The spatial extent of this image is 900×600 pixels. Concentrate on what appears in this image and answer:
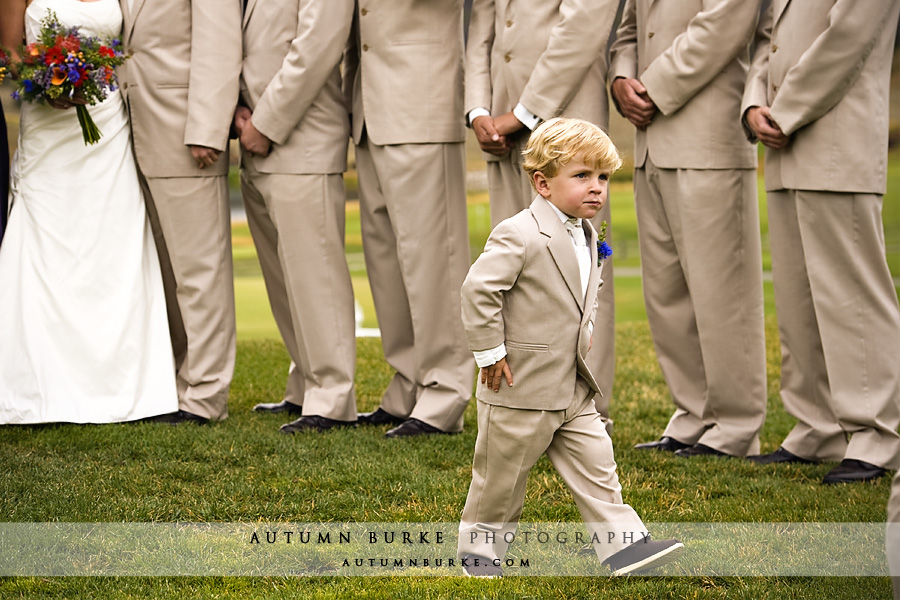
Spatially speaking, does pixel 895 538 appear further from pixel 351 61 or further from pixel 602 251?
pixel 351 61

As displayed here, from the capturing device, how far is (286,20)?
4586 mm

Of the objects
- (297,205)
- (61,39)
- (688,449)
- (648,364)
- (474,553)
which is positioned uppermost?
(61,39)

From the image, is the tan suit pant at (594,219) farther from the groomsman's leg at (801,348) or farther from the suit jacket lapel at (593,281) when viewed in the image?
the suit jacket lapel at (593,281)

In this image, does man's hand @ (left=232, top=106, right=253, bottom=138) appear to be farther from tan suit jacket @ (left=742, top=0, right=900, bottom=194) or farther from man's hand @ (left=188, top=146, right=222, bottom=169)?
tan suit jacket @ (left=742, top=0, right=900, bottom=194)

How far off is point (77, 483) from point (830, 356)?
2626 mm

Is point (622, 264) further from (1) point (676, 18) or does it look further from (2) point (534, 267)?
(2) point (534, 267)

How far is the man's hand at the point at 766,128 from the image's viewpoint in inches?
151

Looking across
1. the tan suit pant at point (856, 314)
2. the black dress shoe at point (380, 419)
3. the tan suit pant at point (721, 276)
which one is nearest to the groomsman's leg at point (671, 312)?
the tan suit pant at point (721, 276)

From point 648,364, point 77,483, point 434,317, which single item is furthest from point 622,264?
point 77,483

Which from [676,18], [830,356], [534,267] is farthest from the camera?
[676,18]

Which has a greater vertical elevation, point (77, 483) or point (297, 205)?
point (297, 205)

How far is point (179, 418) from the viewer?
4684 mm

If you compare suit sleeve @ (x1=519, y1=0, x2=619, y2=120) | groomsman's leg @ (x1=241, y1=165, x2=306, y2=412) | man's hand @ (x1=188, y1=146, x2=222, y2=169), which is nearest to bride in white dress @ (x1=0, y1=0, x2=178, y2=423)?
man's hand @ (x1=188, y1=146, x2=222, y2=169)

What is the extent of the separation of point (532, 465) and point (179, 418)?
2.38 m
